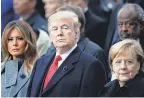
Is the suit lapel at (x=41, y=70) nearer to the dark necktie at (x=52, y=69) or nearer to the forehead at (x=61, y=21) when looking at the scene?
the dark necktie at (x=52, y=69)

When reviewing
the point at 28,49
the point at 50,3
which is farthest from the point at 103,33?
the point at 28,49

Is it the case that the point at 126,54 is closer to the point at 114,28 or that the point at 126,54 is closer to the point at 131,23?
the point at 131,23

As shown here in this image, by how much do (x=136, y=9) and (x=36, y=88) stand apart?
5.88 ft

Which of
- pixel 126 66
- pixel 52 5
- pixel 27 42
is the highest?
pixel 52 5

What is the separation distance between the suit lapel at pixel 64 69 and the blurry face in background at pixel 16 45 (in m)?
0.92

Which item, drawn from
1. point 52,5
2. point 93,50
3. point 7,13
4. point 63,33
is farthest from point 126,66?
point 7,13

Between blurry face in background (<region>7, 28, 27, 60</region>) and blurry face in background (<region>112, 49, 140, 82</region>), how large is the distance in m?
1.35

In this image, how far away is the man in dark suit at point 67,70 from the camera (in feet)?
18.1

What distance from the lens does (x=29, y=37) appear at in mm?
6539

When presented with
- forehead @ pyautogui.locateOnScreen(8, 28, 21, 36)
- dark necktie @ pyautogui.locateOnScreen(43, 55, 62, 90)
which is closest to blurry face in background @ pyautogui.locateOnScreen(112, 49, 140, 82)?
dark necktie @ pyautogui.locateOnScreen(43, 55, 62, 90)

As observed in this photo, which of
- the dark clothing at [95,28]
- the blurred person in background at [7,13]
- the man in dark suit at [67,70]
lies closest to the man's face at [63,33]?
the man in dark suit at [67,70]

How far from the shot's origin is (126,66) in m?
5.58

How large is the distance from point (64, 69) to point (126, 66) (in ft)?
2.10

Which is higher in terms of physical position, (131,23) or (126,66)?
(131,23)
